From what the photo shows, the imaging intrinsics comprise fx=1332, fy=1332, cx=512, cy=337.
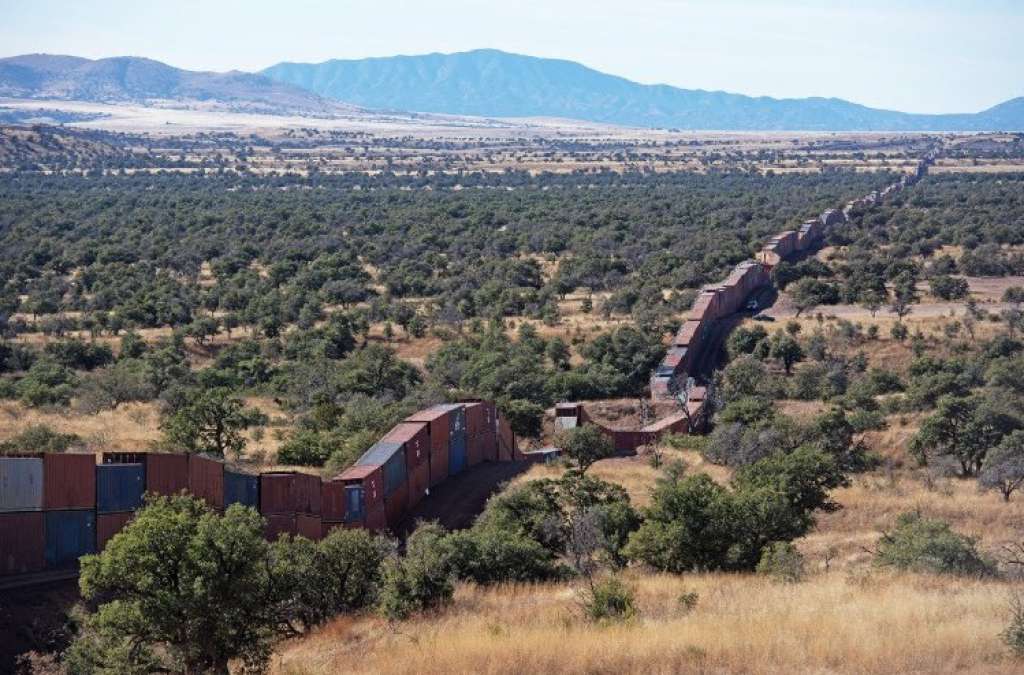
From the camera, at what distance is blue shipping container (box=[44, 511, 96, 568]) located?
19.4m

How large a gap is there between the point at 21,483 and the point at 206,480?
9.67 ft

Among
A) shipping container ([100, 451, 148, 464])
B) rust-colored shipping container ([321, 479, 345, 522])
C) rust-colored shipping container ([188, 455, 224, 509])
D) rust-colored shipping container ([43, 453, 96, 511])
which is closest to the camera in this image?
rust-colored shipping container ([43, 453, 96, 511])

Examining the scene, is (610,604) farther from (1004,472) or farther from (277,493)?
(1004,472)

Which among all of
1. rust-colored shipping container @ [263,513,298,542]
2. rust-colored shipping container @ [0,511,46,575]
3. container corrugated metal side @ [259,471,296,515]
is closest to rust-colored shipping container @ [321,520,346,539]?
rust-colored shipping container @ [263,513,298,542]

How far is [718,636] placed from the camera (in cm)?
1278

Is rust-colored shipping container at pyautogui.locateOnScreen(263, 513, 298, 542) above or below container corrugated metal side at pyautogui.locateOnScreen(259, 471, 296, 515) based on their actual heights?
below

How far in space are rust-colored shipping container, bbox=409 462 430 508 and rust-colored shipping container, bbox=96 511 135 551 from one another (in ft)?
23.2

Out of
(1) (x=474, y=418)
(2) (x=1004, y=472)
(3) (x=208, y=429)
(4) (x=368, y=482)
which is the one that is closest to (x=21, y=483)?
(4) (x=368, y=482)

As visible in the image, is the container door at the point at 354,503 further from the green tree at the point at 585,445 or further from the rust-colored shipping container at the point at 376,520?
the green tree at the point at 585,445

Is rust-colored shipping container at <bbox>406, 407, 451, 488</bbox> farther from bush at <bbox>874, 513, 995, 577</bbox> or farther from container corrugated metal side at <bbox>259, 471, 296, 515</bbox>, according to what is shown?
bush at <bbox>874, 513, 995, 577</bbox>

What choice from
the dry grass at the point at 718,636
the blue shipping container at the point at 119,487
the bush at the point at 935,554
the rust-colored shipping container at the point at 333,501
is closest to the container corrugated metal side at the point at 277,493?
the rust-colored shipping container at the point at 333,501

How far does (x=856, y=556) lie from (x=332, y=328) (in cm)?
3145

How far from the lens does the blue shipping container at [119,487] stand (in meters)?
20.0

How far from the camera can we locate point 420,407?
112 ft
